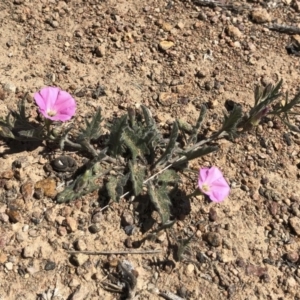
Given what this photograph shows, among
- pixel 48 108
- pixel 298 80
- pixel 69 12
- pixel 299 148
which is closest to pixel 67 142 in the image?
pixel 48 108

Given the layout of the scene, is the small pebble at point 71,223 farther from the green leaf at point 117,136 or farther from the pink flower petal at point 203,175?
the pink flower petal at point 203,175

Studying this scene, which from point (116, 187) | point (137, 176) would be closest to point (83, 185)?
point (116, 187)

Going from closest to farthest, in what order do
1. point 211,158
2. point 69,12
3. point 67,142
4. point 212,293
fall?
point 212,293, point 67,142, point 211,158, point 69,12

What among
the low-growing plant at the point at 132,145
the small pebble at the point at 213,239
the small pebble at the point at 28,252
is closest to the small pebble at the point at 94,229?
the low-growing plant at the point at 132,145

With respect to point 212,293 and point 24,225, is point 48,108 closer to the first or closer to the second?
point 24,225

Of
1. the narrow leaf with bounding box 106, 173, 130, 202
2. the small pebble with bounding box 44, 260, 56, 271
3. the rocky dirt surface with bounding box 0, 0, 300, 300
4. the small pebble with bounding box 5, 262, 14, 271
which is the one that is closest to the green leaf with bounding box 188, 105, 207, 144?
the rocky dirt surface with bounding box 0, 0, 300, 300

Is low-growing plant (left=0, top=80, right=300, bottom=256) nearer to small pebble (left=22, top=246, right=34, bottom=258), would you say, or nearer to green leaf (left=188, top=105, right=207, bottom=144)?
green leaf (left=188, top=105, right=207, bottom=144)
